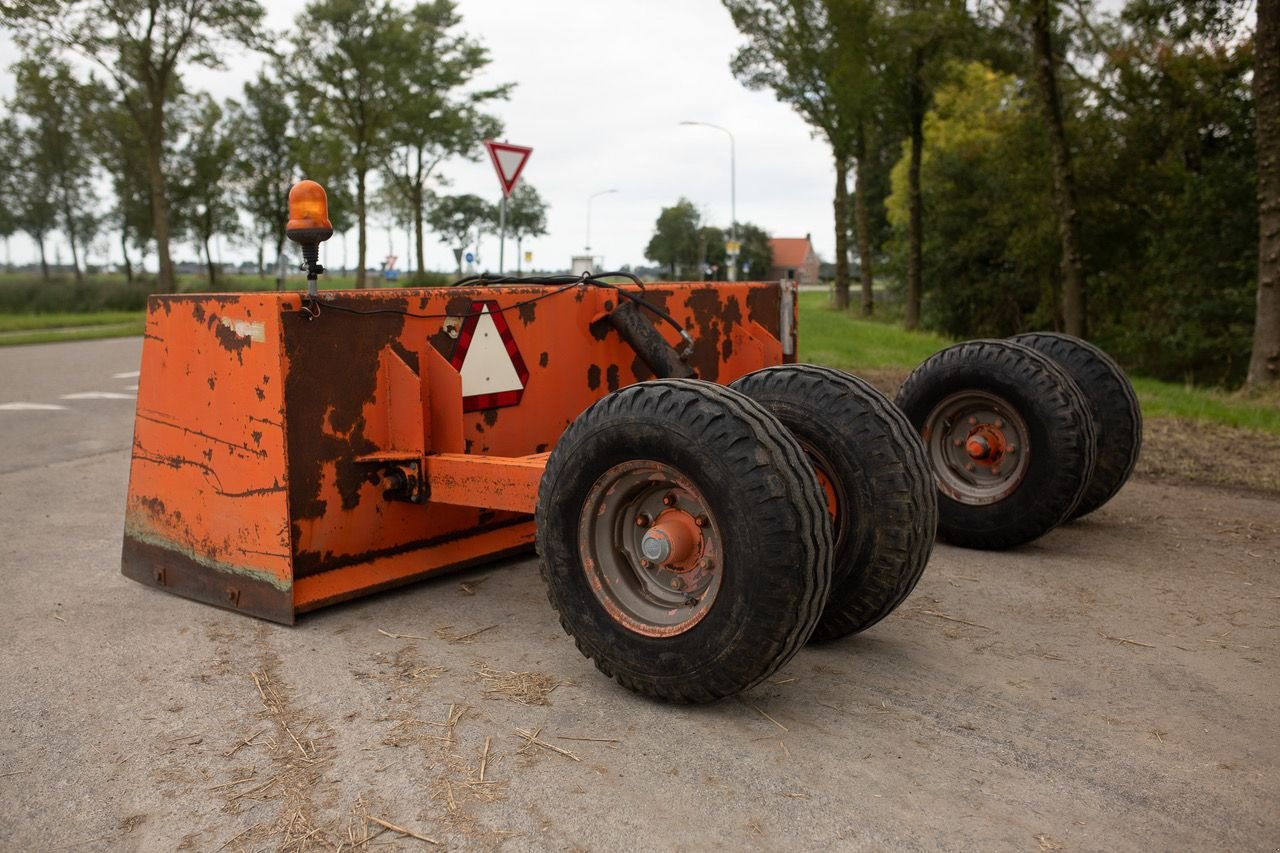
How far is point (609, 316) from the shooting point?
5.05 meters

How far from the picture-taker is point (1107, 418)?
5410 millimetres

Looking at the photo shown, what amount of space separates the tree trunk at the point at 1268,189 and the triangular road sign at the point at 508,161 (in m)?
8.44

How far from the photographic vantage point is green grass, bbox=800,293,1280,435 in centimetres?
980

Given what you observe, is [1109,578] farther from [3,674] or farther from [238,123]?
[238,123]

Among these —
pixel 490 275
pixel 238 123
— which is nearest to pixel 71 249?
pixel 238 123

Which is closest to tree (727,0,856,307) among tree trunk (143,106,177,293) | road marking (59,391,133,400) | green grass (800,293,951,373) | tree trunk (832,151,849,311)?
tree trunk (832,151,849,311)

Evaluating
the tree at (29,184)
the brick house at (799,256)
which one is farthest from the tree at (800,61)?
the brick house at (799,256)

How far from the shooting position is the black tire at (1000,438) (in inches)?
195

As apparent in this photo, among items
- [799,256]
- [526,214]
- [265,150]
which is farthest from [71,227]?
[799,256]

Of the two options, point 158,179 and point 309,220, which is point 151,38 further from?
point 309,220

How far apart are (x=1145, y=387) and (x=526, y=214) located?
65991 millimetres

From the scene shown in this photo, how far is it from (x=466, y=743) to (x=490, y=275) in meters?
2.64

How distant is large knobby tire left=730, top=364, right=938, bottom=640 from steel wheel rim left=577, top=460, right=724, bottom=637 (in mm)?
524

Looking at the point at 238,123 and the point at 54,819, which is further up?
the point at 238,123
